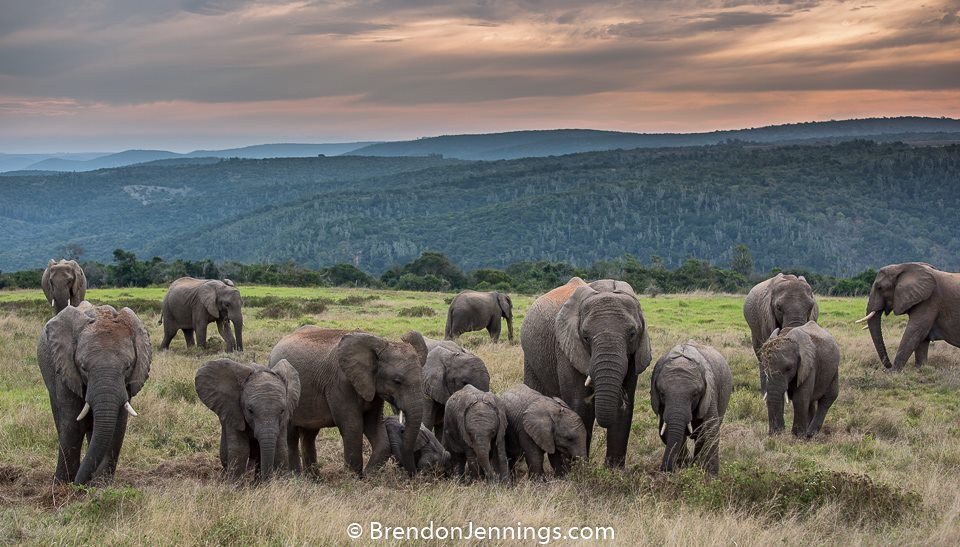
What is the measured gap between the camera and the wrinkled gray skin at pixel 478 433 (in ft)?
35.4

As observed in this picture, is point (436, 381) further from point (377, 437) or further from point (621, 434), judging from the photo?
point (621, 434)

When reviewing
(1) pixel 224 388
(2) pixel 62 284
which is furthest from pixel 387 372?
(2) pixel 62 284

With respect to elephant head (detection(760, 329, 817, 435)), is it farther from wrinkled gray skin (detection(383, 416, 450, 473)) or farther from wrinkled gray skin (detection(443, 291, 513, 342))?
wrinkled gray skin (detection(443, 291, 513, 342))

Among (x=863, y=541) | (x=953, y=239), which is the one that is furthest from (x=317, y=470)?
(x=953, y=239)

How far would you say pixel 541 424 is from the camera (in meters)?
10.8

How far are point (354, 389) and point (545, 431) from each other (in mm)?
2225

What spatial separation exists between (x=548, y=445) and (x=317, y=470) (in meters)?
2.80

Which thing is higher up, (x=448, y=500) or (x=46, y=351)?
(x=46, y=351)

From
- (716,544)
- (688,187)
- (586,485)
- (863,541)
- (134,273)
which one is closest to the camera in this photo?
(716,544)

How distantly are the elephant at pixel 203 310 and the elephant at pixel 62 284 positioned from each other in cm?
269

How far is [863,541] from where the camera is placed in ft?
26.3

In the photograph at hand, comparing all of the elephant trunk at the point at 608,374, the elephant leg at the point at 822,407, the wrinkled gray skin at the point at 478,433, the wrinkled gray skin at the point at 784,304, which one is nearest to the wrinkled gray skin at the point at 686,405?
the elephant trunk at the point at 608,374

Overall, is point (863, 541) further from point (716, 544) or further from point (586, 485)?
point (586, 485)

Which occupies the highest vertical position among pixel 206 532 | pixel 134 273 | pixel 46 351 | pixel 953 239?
pixel 46 351
